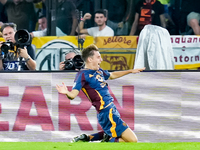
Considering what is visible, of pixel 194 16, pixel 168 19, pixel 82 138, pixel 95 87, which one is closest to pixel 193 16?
pixel 194 16

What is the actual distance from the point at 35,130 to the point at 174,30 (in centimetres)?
385

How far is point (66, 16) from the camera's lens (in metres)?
8.89

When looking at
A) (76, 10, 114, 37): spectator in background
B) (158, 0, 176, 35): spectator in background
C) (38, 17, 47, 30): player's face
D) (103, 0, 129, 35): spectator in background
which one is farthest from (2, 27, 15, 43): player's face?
(158, 0, 176, 35): spectator in background

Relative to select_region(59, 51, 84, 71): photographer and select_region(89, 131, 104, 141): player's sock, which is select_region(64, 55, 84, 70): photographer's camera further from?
select_region(89, 131, 104, 141): player's sock

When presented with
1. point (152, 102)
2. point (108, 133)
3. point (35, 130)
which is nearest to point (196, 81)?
point (152, 102)

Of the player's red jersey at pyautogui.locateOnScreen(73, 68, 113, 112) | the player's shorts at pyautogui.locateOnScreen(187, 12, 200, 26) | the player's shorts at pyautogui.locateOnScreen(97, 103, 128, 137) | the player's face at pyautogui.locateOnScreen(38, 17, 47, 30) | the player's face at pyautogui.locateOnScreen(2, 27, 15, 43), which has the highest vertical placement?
the player's shorts at pyautogui.locateOnScreen(187, 12, 200, 26)

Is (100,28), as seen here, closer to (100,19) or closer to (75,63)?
(100,19)

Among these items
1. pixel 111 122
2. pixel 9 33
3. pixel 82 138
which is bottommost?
pixel 82 138

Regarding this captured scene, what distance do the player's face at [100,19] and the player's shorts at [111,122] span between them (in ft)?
11.4

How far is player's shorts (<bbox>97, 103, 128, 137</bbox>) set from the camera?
5477 mm

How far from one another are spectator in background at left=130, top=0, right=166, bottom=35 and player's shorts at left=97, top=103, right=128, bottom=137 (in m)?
3.43

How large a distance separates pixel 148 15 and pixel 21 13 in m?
2.63

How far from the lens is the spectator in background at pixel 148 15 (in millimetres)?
8641

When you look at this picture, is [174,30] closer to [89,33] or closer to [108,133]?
[89,33]
